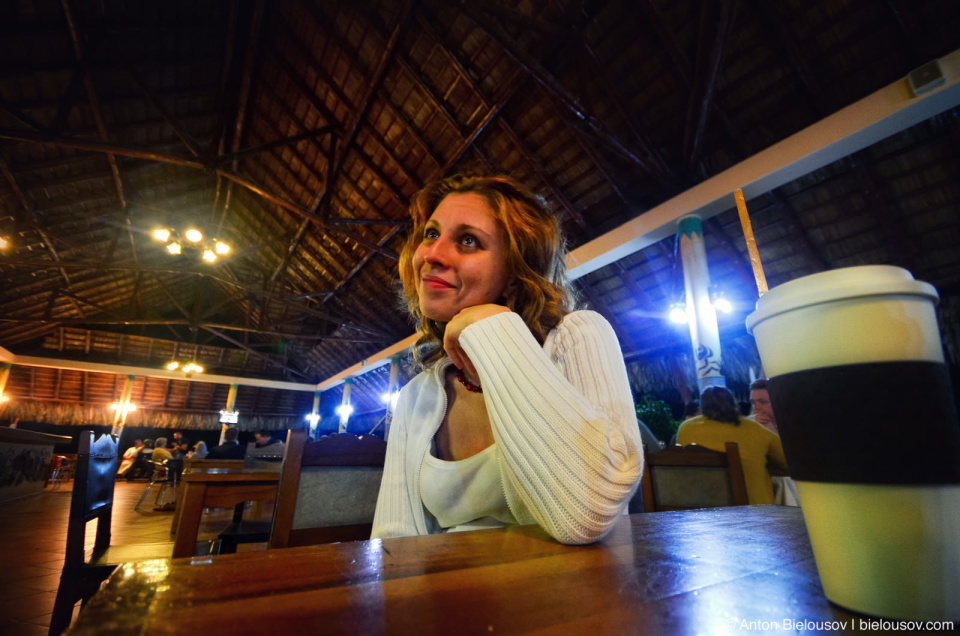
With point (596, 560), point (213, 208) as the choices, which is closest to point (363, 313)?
point (213, 208)

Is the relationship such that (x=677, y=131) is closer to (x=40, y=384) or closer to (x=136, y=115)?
(x=136, y=115)

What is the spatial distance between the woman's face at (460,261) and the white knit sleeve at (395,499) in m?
0.33

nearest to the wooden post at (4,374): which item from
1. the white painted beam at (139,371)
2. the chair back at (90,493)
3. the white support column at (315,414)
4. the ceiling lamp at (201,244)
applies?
the white painted beam at (139,371)

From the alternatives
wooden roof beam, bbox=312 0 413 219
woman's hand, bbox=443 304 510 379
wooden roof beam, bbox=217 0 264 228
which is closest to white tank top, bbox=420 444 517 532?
woman's hand, bbox=443 304 510 379

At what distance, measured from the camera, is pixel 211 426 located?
1625 centimetres

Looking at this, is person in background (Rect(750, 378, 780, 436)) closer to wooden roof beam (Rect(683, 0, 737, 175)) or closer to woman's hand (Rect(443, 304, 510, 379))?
wooden roof beam (Rect(683, 0, 737, 175))

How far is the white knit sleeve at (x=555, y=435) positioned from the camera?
1.77 ft

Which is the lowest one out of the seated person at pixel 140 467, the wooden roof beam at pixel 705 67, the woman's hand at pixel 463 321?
the seated person at pixel 140 467

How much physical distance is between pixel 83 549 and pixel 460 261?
5.96 ft

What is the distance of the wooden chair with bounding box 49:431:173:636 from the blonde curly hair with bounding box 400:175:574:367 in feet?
4.37

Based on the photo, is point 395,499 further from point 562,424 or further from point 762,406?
point 762,406

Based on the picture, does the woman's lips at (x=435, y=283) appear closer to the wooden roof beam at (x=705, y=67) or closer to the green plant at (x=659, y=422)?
the wooden roof beam at (x=705, y=67)

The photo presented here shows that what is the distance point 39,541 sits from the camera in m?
3.36

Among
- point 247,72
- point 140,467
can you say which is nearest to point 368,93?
point 247,72
